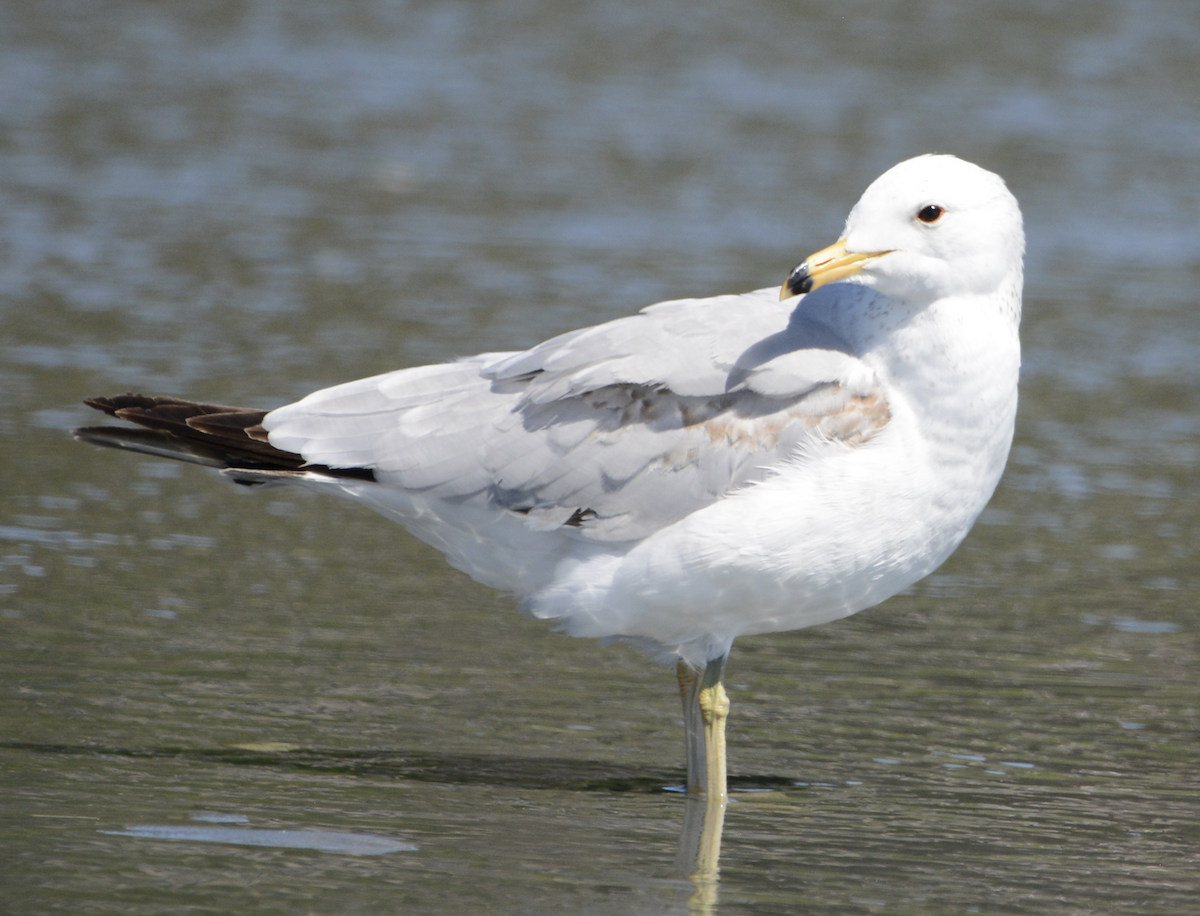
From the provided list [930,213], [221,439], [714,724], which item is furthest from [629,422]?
[221,439]

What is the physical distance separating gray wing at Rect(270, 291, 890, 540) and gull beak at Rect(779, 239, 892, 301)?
24cm

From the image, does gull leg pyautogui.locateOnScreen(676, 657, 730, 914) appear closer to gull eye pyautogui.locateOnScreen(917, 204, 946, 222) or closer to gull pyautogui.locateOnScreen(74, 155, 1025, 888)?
gull pyautogui.locateOnScreen(74, 155, 1025, 888)

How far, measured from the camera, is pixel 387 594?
22.6 feet

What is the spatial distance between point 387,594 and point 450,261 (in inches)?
186

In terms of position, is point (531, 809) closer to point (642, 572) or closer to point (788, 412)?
point (642, 572)

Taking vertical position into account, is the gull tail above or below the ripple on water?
above

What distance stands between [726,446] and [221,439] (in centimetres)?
154

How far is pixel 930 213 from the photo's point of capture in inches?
204

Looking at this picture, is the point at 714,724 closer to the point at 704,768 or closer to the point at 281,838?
the point at 704,768

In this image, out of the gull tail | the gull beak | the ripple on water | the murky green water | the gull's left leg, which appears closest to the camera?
the ripple on water

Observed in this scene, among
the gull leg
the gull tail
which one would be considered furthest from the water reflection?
the gull tail

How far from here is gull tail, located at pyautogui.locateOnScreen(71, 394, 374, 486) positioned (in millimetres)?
5598

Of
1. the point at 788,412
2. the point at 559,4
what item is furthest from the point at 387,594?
the point at 559,4

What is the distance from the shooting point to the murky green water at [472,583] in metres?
4.90
